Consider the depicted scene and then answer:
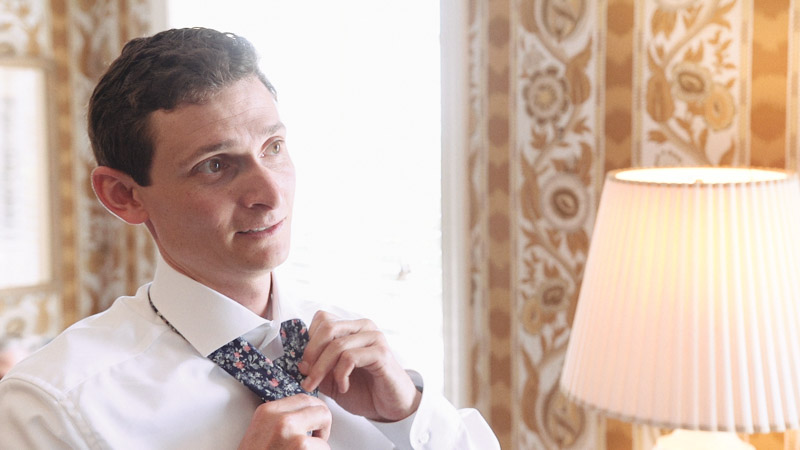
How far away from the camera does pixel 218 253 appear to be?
1192 millimetres

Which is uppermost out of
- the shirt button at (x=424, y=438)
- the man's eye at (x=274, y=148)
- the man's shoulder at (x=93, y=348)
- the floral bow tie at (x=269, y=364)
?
the man's eye at (x=274, y=148)

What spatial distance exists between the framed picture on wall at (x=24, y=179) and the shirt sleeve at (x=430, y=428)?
2.14 metres

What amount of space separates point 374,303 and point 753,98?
116 cm

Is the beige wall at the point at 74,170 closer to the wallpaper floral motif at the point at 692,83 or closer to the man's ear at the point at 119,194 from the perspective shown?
the man's ear at the point at 119,194

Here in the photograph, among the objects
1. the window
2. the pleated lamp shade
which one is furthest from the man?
the window

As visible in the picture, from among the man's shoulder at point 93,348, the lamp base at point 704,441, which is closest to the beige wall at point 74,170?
the man's shoulder at point 93,348

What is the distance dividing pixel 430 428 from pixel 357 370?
0.53 feet

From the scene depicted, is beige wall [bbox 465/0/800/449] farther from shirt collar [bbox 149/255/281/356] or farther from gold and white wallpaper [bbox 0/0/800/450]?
shirt collar [bbox 149/255/281/356]

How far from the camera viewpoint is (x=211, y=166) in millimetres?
1188

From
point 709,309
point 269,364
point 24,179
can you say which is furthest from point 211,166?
point 24,179

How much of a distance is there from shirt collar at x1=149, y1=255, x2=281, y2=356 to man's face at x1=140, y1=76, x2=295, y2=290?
40 millimetres

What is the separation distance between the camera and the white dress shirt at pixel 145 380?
1.09 m

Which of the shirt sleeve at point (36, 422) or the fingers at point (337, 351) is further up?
the fingers at point (337, 351)

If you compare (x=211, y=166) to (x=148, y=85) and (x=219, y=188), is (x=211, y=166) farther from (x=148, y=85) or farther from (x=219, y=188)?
(x=148, y=85)
